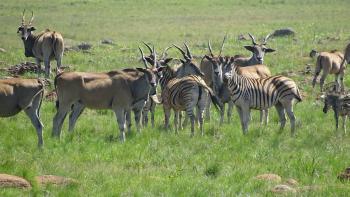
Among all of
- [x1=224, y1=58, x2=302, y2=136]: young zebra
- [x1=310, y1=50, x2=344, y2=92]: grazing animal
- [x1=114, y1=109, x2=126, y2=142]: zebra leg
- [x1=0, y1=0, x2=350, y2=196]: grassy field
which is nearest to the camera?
[x1=0, y1=0, x2=350, y2=196]: grassy field

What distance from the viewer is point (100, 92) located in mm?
15391

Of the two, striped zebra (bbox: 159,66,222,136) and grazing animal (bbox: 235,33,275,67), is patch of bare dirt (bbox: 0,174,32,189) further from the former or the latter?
grazing animal (bbox: 235,33,275,67)

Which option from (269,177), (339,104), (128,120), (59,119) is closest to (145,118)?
(128,120)

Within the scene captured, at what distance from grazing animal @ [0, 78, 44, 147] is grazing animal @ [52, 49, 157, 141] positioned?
1388mm

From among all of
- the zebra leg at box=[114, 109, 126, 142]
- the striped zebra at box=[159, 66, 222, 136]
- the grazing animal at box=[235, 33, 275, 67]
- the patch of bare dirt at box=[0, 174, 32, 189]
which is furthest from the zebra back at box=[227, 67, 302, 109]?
the patch of bare dirt at box=[0, 174, 32, 189]

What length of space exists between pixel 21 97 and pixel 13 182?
3.45 m

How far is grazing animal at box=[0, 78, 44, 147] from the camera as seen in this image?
13.5 meters

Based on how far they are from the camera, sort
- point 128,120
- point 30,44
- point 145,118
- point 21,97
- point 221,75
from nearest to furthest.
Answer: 1. point 21,97
2. point 128,120
3. point 221,75
4. point 145,118
5. point 30,44

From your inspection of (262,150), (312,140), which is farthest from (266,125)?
(262,150)

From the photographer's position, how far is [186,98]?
52.7 ft

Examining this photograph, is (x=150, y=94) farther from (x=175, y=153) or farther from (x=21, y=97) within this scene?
(x=21, y=97)

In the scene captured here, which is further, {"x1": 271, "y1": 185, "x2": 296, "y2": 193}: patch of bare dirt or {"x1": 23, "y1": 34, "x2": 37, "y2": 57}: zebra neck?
{"x1": 23, "y1": 34, "x2": 37, "y2": 57}: zebra neck

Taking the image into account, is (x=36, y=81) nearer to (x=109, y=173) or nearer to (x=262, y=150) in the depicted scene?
(x=109, y=173)

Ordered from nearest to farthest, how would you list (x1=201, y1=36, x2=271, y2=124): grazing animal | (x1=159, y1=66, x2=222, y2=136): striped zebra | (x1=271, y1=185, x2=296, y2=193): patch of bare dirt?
(x1=271, y1=185, x2=296, y2=193): patch of bare dirt, (x1=159, y1=66, x2=222, y2=136): striped zebra, (x1=201, y1=36, x2=271, y2=124): grazing animal
